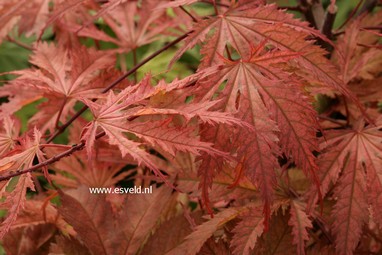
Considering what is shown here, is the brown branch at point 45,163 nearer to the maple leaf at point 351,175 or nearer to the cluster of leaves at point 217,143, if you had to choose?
the cluster of leaves at point 217,143

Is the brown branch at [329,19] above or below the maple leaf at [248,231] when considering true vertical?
above

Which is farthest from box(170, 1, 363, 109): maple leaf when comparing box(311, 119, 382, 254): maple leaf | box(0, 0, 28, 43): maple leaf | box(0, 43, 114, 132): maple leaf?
box(0, 0, 28, 43): maple leaf

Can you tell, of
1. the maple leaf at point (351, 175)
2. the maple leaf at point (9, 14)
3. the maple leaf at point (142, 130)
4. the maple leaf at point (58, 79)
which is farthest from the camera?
the maple leaf at point (9, 14)

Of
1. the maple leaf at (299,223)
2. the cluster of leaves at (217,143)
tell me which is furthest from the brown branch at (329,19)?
the maple leaf at (299,223)

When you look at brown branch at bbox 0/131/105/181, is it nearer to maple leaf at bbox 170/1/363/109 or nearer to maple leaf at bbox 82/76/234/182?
maple leaf at bbox 82/76/234/182

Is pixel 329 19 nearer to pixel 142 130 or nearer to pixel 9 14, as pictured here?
pixel 142 130

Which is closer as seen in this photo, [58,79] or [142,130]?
[142,130]

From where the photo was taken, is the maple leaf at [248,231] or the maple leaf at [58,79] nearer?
the maple leaf at [248,231]

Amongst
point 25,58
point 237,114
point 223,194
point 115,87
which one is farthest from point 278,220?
point 25,58

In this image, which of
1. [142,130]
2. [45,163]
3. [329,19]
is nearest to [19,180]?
[45,163]

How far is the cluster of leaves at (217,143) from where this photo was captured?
22.6 inches

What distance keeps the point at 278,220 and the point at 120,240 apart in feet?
0.71

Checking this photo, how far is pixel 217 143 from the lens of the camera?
58 cm

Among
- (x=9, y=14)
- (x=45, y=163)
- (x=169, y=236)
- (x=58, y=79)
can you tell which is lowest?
(x=169, y=236)
